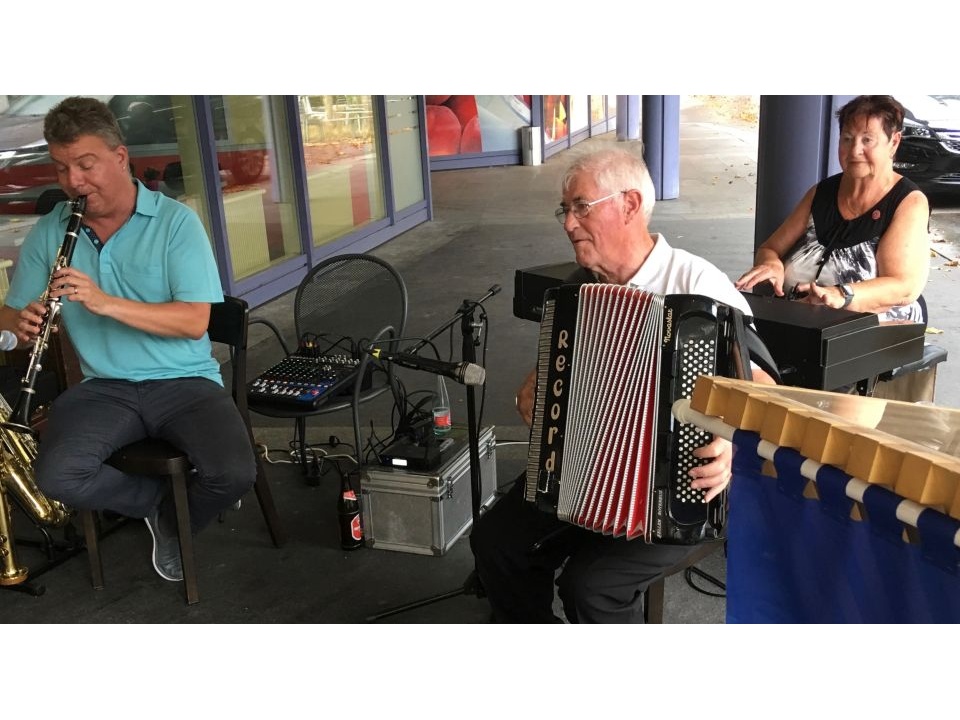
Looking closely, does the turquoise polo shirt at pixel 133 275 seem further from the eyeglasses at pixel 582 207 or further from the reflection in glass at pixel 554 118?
Answer: the reflection in glass at pixel 554 118

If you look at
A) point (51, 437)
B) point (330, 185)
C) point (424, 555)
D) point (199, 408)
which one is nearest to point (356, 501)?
point (424, 555)

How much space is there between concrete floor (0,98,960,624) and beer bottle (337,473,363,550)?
0.15 feet

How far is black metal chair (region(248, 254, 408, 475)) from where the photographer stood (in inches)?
139

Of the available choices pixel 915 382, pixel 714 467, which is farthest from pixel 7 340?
pixel 915 382

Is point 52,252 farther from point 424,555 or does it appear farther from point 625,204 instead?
point 625,204

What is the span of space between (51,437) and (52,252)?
2.01 ft

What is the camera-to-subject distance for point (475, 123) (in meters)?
14.0

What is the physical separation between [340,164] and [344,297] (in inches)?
184

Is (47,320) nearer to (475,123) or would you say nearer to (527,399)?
(527,399)

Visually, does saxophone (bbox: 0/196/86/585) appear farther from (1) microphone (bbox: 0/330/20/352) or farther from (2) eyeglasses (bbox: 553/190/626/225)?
(2) eyeglasses (bbox: 553/190/626/225)

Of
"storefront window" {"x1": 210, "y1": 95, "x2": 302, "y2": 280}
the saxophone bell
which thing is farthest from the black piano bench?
"storefront window" {"x1": 210, "y1": 95, "x2": 302, "y2": 280}

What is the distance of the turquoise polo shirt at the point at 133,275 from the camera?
3.07 metres

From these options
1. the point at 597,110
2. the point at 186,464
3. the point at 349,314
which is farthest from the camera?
the point at 597,110

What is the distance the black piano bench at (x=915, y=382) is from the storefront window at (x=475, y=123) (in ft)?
35.7
